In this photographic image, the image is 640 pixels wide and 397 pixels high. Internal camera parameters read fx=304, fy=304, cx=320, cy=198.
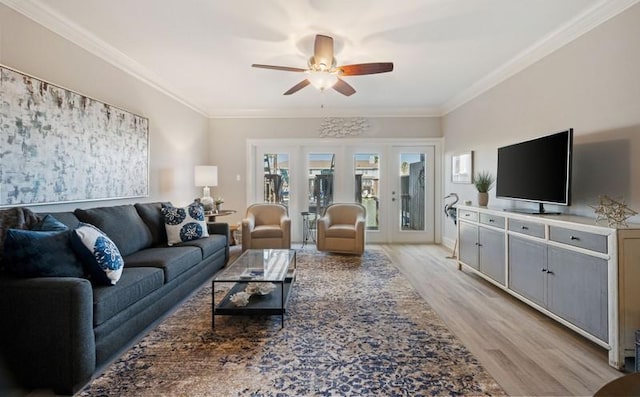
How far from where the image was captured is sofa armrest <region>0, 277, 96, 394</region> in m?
1.63

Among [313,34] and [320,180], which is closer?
[313,34]

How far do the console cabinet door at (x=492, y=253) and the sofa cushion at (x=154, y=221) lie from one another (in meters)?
3.61

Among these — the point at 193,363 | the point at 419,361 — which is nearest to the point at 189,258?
the point at 193,363

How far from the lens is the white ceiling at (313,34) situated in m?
2.46

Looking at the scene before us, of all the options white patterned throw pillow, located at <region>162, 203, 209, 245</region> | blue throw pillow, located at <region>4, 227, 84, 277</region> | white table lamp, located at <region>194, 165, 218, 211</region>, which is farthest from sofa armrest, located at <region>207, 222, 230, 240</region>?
blue throw pillow, located at <region>4, 227, 84, 277</region>

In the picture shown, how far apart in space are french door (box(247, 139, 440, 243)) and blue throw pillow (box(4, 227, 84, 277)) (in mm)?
3971

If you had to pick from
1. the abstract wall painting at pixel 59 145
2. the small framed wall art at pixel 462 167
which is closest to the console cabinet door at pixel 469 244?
the small framed wall art at pixel 462 167

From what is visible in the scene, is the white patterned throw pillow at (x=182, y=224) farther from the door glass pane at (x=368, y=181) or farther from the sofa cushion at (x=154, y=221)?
the door glass pane at (x=368, y=181)

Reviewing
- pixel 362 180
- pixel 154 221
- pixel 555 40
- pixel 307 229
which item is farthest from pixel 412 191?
pixel 154 221

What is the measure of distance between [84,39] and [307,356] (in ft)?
11.3

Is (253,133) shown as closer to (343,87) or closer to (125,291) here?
(343,87)

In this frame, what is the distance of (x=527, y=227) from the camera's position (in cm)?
271

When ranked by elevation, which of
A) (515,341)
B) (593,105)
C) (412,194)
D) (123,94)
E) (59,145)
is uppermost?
(123,94)

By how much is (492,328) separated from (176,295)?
8.89 feet
